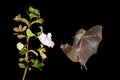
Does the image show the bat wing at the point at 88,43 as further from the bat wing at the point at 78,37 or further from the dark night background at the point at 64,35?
the dark night background at the point at 64,35

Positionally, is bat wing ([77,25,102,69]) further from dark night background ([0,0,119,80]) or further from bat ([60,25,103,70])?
dark night background ([0,0,119,80])

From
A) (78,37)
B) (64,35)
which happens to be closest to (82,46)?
(78,37)

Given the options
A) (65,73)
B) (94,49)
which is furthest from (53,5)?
(94,49)

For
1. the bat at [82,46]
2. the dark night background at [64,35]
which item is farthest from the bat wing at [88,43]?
A: the dark night background at [64,35]

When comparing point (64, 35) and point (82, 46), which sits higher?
point (64, 35)

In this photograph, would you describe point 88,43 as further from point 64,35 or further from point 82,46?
point 64,35

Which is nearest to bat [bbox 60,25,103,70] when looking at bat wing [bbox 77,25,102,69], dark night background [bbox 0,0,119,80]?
bat wing [bbox 77,25,102,69]

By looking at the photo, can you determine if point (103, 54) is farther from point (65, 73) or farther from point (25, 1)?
point (25, 1)
